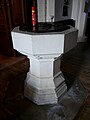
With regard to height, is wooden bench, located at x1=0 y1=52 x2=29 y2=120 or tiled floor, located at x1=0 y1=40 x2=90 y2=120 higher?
wooden bench, located at x1=0 y1=52 x2=29 y2=120

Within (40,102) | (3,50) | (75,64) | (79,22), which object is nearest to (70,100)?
(40,102)

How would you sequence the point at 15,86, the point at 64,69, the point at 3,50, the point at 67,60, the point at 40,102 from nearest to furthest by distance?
the point at 40,102, the point at 15,86, the point at 64,69, the point at 67,60, the point at 3,50

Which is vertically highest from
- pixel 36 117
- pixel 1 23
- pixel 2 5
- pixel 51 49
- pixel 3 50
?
pixel 2 5

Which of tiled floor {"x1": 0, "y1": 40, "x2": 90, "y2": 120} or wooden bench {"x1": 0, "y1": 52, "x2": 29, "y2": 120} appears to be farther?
wooden bench {"x1": 0, "y1": 52, "x2": 29, "y2": 120}

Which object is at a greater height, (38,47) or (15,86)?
(38,47)

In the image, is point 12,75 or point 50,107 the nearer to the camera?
point 50,107

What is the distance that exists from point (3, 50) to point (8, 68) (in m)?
0.78

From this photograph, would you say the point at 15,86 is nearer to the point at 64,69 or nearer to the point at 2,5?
the point at 64,69

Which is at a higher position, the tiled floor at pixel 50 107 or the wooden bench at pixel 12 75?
the wooden bench at pixel 12 75

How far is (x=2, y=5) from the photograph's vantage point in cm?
228

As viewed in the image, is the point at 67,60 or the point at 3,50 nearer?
the point at 67,60

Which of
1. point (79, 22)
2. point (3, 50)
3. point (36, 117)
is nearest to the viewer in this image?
point (36, 117)

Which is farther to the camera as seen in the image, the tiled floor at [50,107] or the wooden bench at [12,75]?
the wooden bench at [12,75]

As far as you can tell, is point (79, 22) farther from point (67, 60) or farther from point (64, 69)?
point (64, 69)
